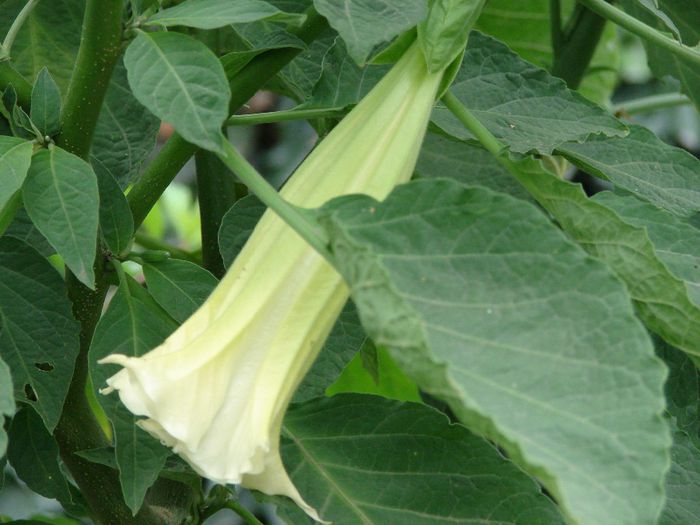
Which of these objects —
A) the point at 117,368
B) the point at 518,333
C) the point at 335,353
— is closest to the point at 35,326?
the point at 117,368

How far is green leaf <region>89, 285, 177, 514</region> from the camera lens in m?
0.50

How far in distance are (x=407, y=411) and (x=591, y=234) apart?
130mm

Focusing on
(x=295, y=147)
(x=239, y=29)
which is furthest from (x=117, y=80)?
(x=295, y=147)

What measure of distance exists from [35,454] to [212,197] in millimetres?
203

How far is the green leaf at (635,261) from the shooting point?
1.46ft

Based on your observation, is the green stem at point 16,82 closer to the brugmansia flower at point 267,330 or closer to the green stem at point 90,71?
the green stem at point 90,71

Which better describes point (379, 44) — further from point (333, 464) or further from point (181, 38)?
point (333, 464)

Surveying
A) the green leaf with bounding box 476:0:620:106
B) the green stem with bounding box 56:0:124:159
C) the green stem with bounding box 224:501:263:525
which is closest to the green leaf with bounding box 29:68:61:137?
the green stem with bounding box 56:0:124:159

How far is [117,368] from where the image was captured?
0.52 meters

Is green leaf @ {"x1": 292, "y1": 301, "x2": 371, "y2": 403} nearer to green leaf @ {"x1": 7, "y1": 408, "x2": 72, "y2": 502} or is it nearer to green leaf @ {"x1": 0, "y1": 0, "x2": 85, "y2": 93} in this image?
green leaf @ {"x1": 7, "y1": 408, "x2": 72, "y2": 502}

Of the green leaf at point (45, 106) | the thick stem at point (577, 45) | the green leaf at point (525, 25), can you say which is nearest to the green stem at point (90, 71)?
the green leaf at point (45, 106)

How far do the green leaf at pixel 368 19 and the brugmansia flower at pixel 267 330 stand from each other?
0.09 ft

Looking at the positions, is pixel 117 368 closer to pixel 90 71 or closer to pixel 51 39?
pixel 90 71

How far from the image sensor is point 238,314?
0.42m
